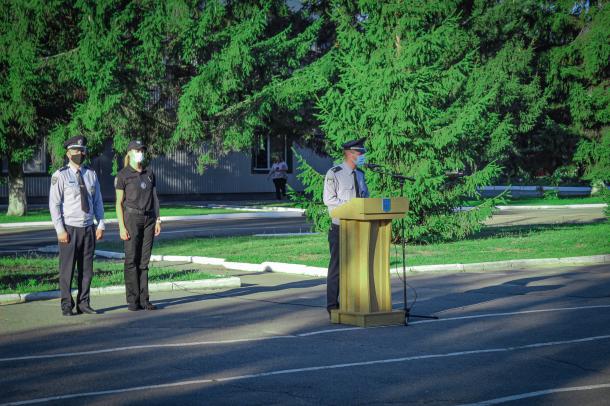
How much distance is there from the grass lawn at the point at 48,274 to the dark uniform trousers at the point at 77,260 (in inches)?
70.7

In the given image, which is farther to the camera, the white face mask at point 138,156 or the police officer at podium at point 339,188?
the white face mask at point 138,156

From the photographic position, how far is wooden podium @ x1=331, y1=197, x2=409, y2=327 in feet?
33.5

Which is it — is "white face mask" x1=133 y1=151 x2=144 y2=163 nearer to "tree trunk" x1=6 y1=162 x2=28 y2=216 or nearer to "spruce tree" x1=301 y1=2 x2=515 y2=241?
"spruce tree" x1=301 y1=2 x2=515 y2=241

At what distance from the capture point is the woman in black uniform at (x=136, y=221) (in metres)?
11.7

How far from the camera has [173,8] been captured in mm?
29375

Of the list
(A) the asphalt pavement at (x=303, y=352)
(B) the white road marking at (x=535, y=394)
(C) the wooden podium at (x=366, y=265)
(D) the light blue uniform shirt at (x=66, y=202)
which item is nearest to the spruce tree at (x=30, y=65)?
(A) the asphalt pavement at (x=303, y=352)

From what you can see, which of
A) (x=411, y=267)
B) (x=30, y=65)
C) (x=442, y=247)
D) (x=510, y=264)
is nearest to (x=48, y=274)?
(x=411, y=267)

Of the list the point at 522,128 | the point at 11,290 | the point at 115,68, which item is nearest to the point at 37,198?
the point at 115,68

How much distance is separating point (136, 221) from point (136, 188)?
41 centimetres

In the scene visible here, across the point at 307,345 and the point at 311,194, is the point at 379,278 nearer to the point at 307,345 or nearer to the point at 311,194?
the point at 307,345

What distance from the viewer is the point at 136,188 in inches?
462

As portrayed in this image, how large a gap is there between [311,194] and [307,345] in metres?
12.7

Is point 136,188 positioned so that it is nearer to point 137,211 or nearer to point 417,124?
point 137,211

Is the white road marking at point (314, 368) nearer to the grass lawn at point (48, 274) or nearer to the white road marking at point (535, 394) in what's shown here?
the white road marking at point (535, 394)
